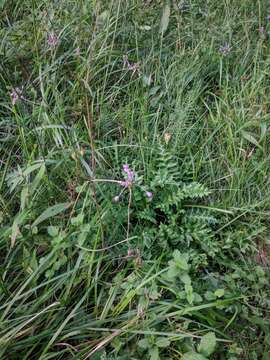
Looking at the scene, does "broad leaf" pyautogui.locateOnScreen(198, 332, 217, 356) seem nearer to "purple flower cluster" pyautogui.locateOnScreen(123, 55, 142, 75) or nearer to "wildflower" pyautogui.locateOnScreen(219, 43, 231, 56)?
"purple flower cluster" pyautogui.locateOnScreen(123, 55, 142, 75)

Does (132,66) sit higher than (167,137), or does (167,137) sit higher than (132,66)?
(132,66)

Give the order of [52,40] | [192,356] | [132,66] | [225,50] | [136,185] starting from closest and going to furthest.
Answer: [192,356]
[136,185]
[52,40]
[132,66]
[225,50]

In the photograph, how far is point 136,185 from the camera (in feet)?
5.49

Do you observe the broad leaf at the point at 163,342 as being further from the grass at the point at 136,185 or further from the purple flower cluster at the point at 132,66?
the purple flower cluster at the point at 132,66

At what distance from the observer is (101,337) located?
1.40m

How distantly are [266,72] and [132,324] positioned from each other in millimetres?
1510

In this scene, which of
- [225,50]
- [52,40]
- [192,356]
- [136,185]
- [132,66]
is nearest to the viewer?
[192,356]

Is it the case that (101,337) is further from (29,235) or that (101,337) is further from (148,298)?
(29,235)

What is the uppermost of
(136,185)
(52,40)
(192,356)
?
(52,40)

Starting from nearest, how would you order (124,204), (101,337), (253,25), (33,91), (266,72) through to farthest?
1. (101,337)
2. (124,204)
3. (33,91)
4. (266,72)
5. (253,25)

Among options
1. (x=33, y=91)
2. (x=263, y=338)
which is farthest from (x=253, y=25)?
(x=263, y=338)

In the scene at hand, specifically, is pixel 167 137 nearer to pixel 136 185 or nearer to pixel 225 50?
pixel 136 185

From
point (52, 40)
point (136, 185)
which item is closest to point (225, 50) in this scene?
point (52, 40)

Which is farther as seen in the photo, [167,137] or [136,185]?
[167,137]
